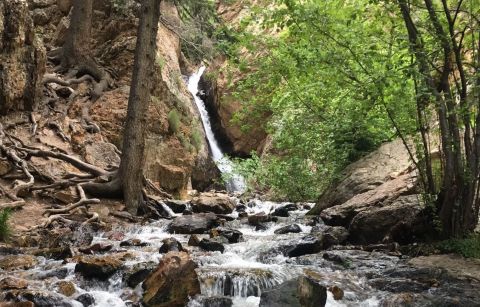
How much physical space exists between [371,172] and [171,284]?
22.0 ft

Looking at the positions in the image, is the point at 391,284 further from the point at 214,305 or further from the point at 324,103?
the point at 324,103

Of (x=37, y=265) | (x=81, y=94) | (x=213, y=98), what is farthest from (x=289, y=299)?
(x=213, y=98)

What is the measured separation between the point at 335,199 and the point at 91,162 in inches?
250

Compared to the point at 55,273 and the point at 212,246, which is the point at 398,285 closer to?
the point at 212,246

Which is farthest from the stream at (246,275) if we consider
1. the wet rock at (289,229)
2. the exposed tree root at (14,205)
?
the exposed tree root at (14,205)

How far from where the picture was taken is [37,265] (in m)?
6.10

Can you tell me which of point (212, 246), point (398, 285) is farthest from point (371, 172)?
point (398, 285)

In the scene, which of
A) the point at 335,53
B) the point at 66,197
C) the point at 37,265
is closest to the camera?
the point at 37,265

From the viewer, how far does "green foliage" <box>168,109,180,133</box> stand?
1577cm

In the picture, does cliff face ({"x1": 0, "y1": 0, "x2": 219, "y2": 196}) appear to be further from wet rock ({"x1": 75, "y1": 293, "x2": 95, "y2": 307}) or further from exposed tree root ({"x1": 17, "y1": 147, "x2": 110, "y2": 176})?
wet rock ({"x1": 75, "y1": 293, "x2": 95, "y2": 307})

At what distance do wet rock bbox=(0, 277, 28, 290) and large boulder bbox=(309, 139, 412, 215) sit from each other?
7.27 m

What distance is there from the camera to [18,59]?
1102 centimetres

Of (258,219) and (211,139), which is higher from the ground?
(211,139)

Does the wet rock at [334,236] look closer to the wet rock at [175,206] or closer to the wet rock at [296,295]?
the wet rock at [296,295]
